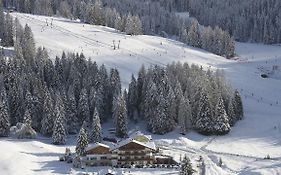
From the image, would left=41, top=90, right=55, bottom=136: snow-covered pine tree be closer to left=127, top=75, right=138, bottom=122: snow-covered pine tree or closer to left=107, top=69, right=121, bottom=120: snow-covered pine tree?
left=107, top=69, right=121, bottom=120: snow-covered pine tree

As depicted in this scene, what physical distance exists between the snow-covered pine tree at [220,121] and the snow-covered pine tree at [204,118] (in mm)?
919

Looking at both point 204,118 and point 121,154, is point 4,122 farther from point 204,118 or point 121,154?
point 204,118

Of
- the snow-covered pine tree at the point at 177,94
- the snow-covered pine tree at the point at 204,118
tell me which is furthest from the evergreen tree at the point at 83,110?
the snow-covered pine tree at the point at 204,118

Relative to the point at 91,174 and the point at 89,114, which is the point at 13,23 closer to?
the point at 89,114

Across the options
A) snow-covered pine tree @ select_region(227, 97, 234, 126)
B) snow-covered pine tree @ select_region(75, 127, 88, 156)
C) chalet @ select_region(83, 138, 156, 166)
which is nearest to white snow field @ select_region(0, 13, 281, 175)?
snow-covered pine tree @ select_region(227, 97, 234, 126)

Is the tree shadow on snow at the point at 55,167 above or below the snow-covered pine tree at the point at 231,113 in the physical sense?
below

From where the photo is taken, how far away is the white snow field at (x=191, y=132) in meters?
77.8

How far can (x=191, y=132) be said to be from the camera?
316 feet

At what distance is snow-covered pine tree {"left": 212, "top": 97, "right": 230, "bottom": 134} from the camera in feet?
314

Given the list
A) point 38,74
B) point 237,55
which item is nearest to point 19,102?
point 38,74

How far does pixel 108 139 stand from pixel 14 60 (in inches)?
1080

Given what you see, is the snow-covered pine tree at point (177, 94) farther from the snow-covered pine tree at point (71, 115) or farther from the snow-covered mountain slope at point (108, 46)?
the snow-covered mountain slope at point (108, 46)

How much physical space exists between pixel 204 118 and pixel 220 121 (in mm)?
2830

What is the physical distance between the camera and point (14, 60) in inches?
4107
